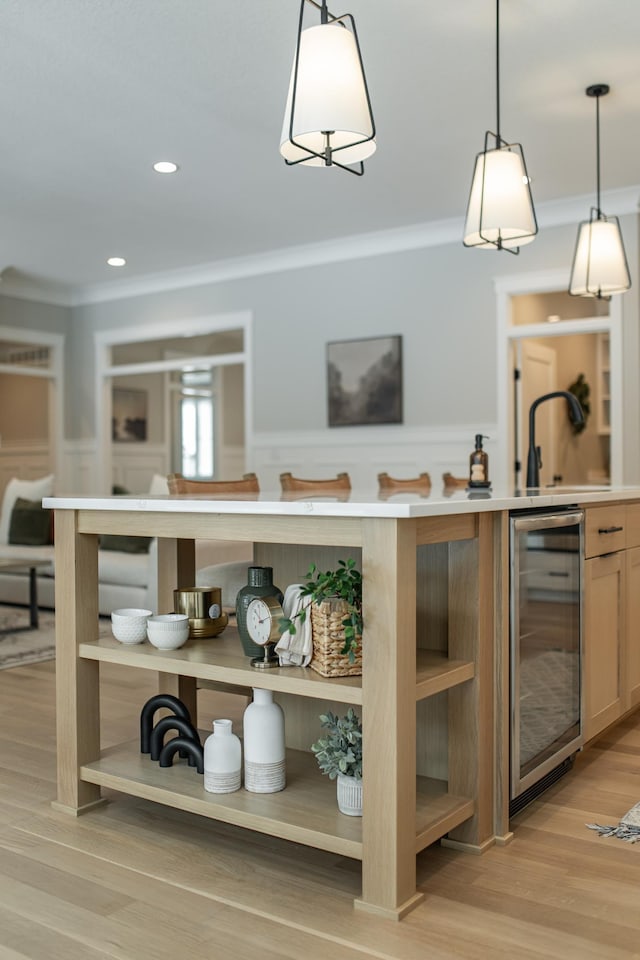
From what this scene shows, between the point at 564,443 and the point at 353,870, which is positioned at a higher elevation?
the point at 564,443

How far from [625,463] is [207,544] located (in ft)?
8.87

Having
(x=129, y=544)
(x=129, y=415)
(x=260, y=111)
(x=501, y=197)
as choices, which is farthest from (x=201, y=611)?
(x=129, y=415)

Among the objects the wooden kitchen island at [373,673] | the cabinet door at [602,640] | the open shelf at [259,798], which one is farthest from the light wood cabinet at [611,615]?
the open shelf at [259,798]

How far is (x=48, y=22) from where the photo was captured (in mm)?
Answer: 3316

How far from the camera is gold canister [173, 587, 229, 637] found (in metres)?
2.37

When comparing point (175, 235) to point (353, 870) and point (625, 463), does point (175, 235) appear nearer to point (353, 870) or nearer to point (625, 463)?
point (625, 463)

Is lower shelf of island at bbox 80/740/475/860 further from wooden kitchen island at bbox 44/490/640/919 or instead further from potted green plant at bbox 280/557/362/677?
potted green plant at bbox 280/557/362/677

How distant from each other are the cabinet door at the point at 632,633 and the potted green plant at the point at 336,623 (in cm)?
150

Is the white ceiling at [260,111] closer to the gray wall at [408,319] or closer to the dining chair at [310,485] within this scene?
the gray wall at [408,319]

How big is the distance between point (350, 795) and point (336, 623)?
0.40m

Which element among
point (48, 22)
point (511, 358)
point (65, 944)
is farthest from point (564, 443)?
point (65, 944)

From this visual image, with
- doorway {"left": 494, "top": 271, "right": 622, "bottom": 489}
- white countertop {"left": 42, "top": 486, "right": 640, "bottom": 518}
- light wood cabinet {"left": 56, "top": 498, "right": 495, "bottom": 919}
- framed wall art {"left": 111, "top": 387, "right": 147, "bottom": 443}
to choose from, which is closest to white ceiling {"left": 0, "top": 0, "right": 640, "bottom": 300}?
doorway {"left": 494, "top": 271, "right": 622, "bottom": 489}

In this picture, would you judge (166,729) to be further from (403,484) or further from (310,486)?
(403,484)

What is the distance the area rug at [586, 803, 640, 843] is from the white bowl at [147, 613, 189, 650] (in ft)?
3.85
